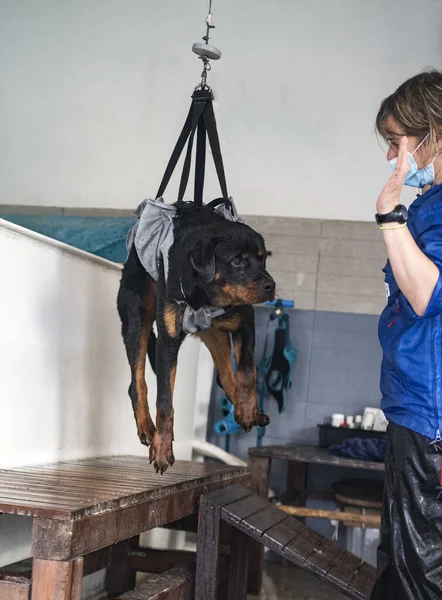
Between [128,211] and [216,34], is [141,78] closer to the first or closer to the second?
[216,34]

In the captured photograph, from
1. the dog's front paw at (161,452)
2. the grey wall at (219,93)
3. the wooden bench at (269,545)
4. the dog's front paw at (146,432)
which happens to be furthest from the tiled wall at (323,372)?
the dog's front paw at (161,452)

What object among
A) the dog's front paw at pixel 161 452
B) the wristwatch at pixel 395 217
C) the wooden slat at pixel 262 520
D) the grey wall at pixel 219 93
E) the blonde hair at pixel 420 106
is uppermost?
the grey wall at pixel 219 93

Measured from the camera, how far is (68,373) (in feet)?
10.1

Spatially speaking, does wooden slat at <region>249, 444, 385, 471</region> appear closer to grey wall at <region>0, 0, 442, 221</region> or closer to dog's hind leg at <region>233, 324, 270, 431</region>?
grey wall at <region>0, 0, 442, 221</region>

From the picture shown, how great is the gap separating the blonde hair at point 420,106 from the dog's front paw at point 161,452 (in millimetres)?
1069

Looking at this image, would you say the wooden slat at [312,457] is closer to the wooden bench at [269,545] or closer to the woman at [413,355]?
the wooden bench at [269,545]

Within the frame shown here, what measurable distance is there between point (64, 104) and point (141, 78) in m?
0.59

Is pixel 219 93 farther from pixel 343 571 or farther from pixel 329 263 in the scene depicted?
pixel 343 571

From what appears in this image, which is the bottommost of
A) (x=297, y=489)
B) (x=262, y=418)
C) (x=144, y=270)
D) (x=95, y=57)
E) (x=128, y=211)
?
(x=297, y=489)

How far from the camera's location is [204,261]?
227 centimetres

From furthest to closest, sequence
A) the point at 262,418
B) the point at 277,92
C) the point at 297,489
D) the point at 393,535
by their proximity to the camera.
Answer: the point at 277,92
the point at 297,489
the point at 262,418
the point at 393,535

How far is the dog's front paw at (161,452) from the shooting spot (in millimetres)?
2188

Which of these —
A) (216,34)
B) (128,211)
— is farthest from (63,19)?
(128,211)

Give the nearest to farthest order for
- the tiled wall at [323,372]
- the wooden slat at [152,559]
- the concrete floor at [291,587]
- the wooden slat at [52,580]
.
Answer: the wooden slat at [52,580]
the wooden slat at [152,559]
the concrete floor at [291,587]
the tiled wall at [323,372]
